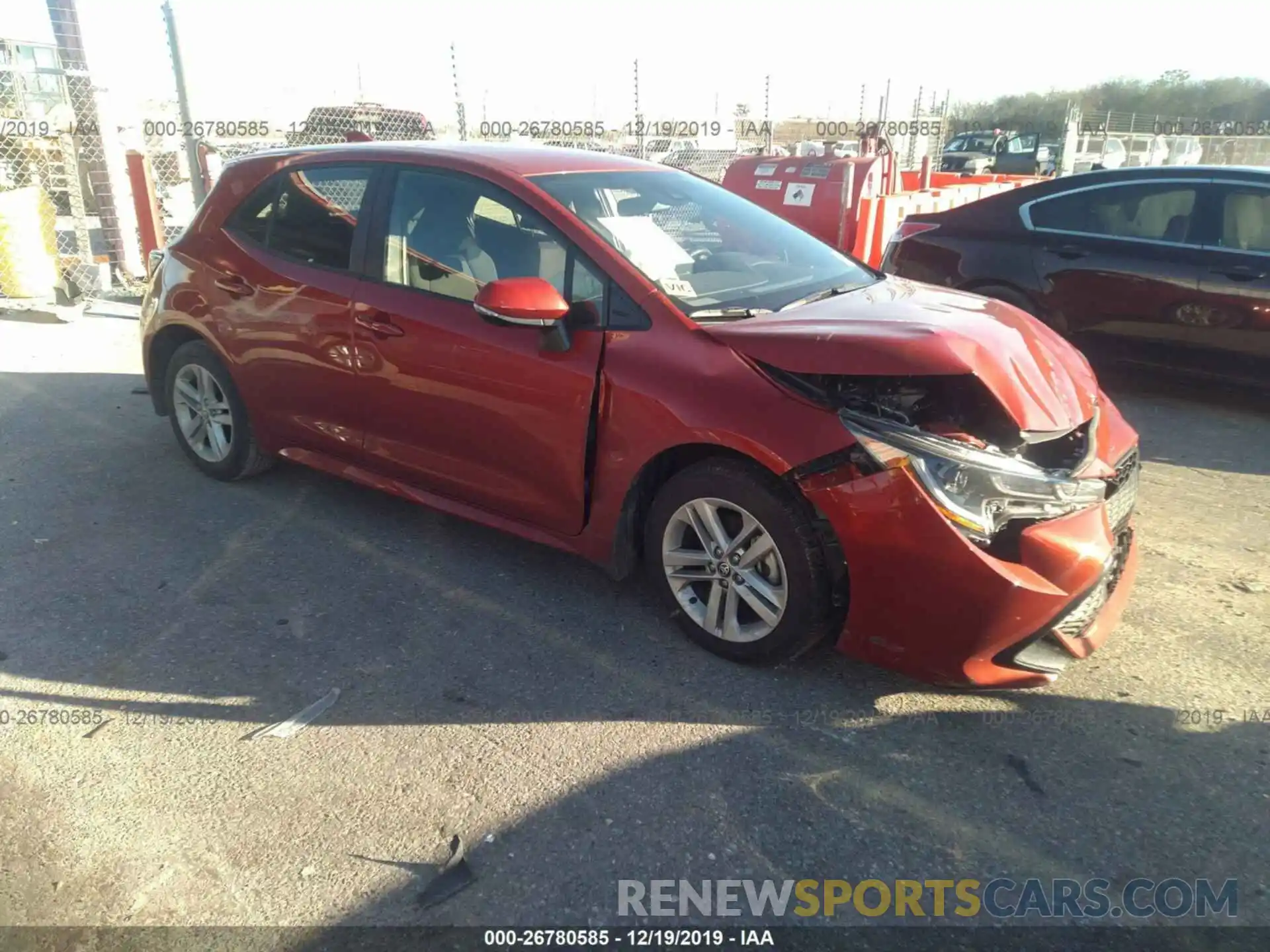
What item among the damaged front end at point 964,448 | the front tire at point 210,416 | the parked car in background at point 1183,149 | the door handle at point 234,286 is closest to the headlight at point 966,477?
the damaged front end at point 964,448

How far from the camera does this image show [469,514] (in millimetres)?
3781

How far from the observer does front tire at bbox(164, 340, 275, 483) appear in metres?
4.61

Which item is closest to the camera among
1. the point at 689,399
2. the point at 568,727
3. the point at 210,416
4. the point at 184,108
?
the point at 568,727

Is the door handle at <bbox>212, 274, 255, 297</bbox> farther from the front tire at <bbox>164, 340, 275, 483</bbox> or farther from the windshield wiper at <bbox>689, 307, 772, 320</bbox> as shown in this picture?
the windshield wiper at <bbox>689, 307, 772, 320</bbox>

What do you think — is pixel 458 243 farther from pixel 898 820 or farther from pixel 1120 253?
pixel 1120 253

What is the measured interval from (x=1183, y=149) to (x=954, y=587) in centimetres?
3084

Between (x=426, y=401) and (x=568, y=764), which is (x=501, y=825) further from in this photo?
(x=426, y=401)

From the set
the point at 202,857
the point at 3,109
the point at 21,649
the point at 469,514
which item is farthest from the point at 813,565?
the point at 3,109

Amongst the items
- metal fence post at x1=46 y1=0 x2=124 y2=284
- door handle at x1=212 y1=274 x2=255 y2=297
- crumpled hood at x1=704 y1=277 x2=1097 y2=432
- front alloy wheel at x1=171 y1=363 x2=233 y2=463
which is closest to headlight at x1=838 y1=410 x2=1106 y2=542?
crumpled hood at x1=704 y1=277 x2=1097 y2=432

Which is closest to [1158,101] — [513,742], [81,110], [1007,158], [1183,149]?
[1183,149]

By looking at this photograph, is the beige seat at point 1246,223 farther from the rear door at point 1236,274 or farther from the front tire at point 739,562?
the front tire at point 739,562

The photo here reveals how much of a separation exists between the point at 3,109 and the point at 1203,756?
1373 cm

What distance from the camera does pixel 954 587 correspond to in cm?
268

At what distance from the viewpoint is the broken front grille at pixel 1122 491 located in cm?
302
